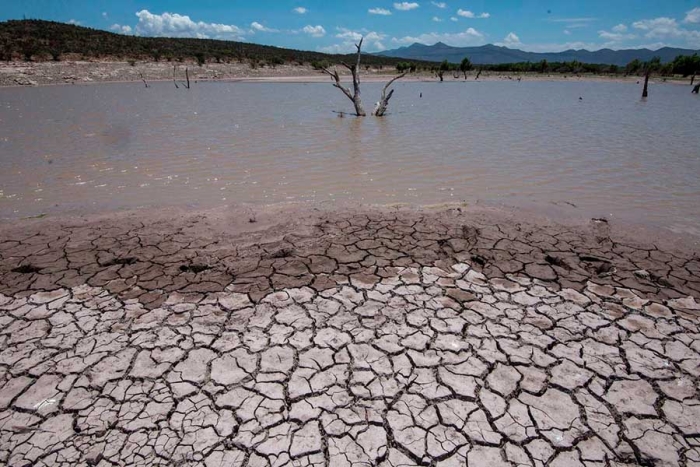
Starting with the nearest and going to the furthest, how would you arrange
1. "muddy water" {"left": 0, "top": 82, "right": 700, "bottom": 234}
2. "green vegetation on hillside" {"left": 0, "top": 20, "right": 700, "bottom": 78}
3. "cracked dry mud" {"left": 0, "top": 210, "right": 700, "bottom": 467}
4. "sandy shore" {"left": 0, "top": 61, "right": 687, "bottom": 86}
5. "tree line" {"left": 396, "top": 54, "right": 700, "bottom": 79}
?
"cracked dry mud" {"left": 0, "top": 210, "right": 700, "bottom": 467}, "muddy water" {"left": 0, "top": 82, "right": 700, "bottom": 234}, "sandy shore" {"left": 0, "top": 61, "right": 687, "bottom": 86}, "green vegetation on hillside" {"left": 0, "top": 20, "right": 700, "bottom": 78}, "tree line" {"left": 396, "top": 54, "right": 700, "bottom": 79}

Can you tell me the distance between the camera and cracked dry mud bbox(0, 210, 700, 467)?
240 cm

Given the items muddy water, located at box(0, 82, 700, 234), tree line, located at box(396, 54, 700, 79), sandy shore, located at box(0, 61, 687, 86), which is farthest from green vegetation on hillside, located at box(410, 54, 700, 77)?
muddy water, located at box(0, 82, 700, 234)

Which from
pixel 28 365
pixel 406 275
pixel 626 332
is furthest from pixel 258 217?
pixel 626 332

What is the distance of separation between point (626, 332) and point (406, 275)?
2015 millimetres

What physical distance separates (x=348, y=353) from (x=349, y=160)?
697 cm

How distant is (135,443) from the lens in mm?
2381

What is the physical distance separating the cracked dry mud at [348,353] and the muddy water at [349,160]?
213 cm

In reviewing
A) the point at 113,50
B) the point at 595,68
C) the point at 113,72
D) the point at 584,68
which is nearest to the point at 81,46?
the point at 113,50

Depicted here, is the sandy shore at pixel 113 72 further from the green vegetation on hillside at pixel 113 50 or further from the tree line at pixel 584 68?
the tree line at pixel 584 68

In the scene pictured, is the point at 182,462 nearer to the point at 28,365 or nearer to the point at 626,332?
the point at 28,365

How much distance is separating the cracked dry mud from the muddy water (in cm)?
213

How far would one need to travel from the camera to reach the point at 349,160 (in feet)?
31.2

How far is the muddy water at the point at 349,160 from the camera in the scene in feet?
22.8

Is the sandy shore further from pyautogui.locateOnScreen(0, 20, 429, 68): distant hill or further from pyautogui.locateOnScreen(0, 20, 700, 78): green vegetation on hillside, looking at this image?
pyautogui.locateOnScreen(0, 20, 429, 68): distant hill
